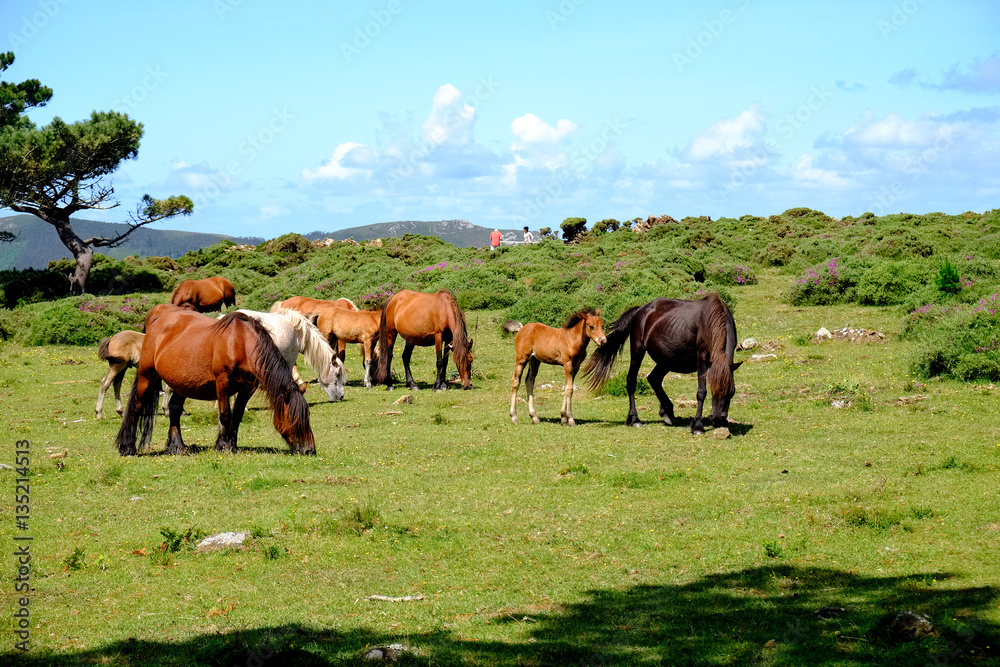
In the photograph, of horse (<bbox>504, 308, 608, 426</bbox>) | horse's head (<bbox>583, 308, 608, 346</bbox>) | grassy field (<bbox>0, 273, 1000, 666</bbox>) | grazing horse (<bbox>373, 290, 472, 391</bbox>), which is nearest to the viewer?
grassy field (<bbox>0, 273, 1000, 666</bbox>)

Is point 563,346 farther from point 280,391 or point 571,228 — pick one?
point 571,228

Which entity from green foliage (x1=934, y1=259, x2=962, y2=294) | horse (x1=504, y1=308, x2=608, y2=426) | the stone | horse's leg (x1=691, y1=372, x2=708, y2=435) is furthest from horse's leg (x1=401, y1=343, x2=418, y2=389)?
green foliage (x1=934, y1=259, x2=962, y2=294)

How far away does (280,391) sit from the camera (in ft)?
42.8

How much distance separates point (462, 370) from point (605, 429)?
6.00m

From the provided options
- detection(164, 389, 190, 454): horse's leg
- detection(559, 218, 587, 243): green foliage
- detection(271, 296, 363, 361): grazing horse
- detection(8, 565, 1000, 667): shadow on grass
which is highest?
detection(559, 218, 587, 243): green foliage

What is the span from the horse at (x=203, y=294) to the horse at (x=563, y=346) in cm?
1871

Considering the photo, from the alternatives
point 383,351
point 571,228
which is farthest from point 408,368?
point 571,228

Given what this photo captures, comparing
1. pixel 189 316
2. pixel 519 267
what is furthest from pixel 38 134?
pixel 189 316

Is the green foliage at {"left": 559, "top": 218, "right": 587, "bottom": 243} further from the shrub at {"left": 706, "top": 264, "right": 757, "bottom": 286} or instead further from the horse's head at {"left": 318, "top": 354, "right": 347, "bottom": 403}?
the horse's head at {"left": 318, "top": 354, "right": 347, "bottom": 403}

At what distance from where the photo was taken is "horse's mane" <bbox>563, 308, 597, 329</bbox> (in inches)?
661

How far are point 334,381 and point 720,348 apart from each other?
340 inches

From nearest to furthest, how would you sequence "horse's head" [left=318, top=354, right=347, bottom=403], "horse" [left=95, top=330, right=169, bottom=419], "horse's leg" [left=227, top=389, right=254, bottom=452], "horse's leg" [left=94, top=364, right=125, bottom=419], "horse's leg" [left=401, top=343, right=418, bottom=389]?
1. "horse's leg" [left=227, top=389, right=254, bottom=452]
2. "horse" [left=95, top=330, right=169, bottom=419]
3. "horse's leg" [left=94, top=364, right=125, bottom=419]
4. "horse's head" [left=318, top=354, right=347, bottom=403]
5. "horse's leg" [left=401, top=343, right=418, bottom=389]

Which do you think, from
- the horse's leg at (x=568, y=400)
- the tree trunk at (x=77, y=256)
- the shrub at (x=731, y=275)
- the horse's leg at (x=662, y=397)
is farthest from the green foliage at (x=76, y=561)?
the tree trunk at (x=77, y=256)

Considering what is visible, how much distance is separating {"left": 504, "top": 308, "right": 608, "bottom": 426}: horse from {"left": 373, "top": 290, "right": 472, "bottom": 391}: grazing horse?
425 centimetres
